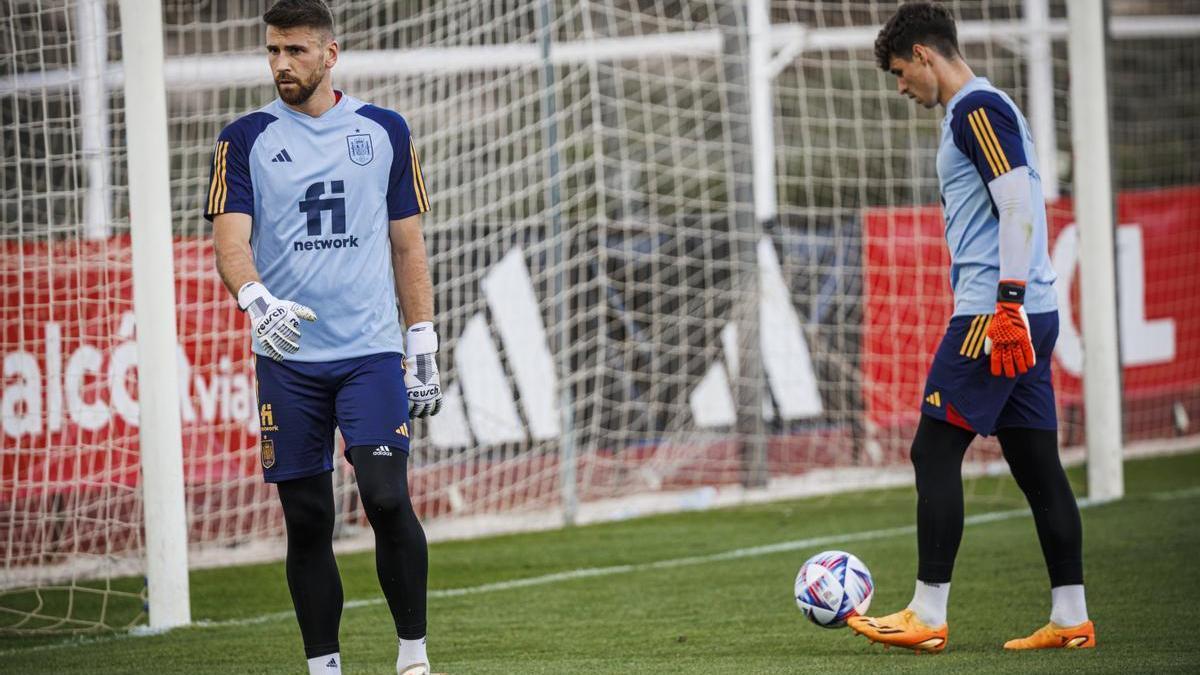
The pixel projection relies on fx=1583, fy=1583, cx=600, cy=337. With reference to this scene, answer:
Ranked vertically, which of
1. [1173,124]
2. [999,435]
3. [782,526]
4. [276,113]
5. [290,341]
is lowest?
[782,526]

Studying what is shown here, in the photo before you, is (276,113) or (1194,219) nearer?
(276,113)

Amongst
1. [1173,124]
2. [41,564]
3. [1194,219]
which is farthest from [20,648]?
[1173,124]

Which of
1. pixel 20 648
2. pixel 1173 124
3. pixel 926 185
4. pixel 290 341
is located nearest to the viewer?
pixel 290 341

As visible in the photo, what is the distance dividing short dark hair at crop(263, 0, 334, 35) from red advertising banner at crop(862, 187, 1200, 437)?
7.22m

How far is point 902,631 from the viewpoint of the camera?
16.7 feet

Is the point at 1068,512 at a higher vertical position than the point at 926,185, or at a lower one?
lower

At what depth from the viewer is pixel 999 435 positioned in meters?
5.29

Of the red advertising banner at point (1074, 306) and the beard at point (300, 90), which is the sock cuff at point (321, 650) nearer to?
the beard at point (300, 90)

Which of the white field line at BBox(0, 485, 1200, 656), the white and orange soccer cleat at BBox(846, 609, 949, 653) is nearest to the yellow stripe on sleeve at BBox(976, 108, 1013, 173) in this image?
the white and orange soccer cleat at BBox(846, 609, 949, 653)

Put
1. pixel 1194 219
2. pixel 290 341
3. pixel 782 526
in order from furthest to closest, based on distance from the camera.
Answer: pixel 1194 219, pixel 782 526, pixel 290 341

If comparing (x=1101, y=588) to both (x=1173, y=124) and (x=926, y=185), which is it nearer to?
(x=926, y=185)

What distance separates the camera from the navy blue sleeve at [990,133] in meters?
4.95

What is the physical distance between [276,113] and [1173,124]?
14318 millimetres

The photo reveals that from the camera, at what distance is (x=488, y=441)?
993cm
